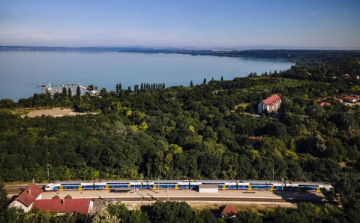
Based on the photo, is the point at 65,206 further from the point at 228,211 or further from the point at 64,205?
the point at 228,211

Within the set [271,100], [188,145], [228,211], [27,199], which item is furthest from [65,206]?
[271,100]

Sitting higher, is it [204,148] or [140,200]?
[204,148]

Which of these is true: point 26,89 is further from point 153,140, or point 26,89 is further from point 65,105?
point 153,140

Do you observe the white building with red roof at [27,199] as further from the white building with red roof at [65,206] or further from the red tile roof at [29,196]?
the white building with red roof at [65,206]

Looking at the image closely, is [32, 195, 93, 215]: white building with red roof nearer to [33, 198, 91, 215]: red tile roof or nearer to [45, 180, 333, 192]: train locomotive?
[33, 198, 91, 215]: red tile roof

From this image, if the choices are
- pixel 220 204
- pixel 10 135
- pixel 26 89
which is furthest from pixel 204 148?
pixel 26 89

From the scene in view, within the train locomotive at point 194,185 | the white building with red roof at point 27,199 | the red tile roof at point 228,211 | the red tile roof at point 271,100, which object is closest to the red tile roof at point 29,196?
the white building with red roof at point 27,199
